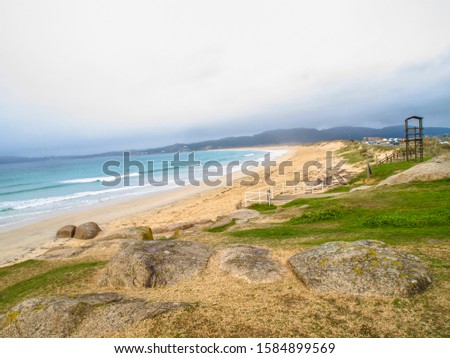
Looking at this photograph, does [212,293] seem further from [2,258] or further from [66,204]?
[66,204]

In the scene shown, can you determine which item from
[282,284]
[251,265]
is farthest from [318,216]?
[282,284]

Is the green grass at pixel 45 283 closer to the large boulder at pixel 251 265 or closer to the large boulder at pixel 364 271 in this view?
the large boulder at pixel 251 265

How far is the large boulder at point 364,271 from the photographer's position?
20.7 ft

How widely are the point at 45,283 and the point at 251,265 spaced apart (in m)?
6.96

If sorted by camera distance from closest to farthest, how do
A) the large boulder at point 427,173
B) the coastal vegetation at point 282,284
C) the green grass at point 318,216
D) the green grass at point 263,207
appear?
the coastal vegetation at point 282,284 < the green grass at point 318,216 < the large boulder at point 427,173 < the green grass at point 263,207

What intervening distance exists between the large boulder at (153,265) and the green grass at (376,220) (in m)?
3.58

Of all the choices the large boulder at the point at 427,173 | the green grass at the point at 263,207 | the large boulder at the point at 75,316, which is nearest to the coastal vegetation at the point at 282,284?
the large boulder at the point at 75,316

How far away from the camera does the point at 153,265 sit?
8.48 meters

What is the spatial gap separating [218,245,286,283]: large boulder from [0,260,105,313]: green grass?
487cm

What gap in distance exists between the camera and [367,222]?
12.8 m

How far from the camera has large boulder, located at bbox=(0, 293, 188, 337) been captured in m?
5.81

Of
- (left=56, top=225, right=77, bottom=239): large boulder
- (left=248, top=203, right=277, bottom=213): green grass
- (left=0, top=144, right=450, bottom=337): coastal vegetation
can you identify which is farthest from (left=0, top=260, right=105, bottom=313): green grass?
(left=56, top=225, right=77, bottom=239): large boulder

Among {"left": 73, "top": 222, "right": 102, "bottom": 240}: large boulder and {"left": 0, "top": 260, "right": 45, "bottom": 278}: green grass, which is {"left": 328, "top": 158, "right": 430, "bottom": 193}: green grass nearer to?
{"left": 73, "top": 222, "right": 102, "bottom": 240}: large boulder
